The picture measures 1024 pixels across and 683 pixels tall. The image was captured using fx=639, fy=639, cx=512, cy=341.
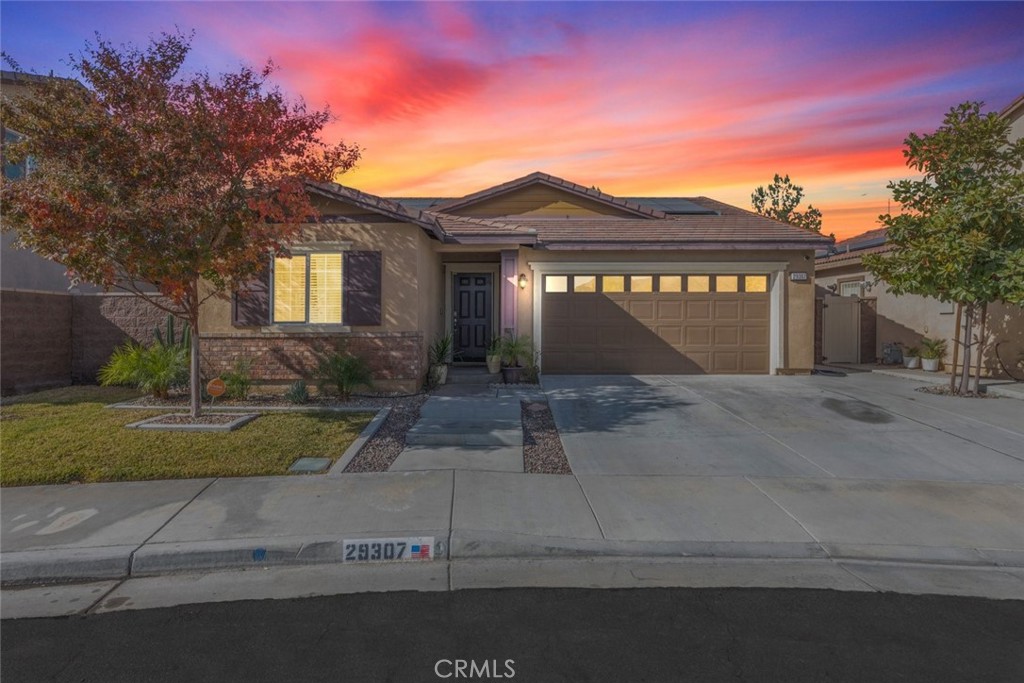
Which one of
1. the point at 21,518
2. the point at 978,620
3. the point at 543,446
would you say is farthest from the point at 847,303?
the point at 21,518

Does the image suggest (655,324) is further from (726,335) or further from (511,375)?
(511,375)

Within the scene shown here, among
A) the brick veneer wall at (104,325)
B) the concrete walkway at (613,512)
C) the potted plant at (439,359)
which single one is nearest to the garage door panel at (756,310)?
the concrete walkway at (613,512)

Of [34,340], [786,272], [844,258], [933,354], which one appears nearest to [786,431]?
[786,272]

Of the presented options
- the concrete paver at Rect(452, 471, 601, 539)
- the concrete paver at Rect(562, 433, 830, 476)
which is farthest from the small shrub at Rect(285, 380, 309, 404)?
the concrete paver at Rect(452, 471, 601, 539)

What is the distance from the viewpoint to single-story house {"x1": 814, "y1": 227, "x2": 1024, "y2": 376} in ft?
55.3

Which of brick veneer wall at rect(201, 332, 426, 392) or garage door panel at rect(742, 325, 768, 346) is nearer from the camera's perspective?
brick veneer wall at rect(201, 332, 426, 392)

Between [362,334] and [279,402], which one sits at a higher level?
[362,334]

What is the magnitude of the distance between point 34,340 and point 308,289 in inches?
208

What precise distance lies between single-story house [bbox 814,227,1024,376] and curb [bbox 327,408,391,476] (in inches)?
493

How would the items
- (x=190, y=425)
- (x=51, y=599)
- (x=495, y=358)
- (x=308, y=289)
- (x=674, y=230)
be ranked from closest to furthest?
(x=51, y=599) < (x=190, y=425) < (x=308, y=289) < (x=495, y=358) < (x=674, y=230)

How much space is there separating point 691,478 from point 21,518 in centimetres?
637

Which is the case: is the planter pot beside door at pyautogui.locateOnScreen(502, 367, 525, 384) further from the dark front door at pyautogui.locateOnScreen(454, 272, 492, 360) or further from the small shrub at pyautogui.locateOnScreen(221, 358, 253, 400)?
the small shrub at pyautogui.locateOnScreen(221, 358, 253, 400)

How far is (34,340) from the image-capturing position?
39.8 feet

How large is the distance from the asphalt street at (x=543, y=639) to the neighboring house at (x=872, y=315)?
13.0 metres
